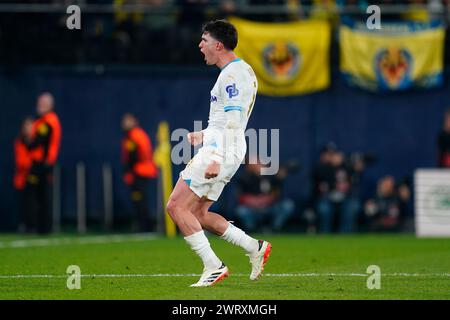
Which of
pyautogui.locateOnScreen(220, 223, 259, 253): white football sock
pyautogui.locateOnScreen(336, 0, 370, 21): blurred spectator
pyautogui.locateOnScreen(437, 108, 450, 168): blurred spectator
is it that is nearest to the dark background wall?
pyautogui.locateOnScreen(437, 108, 450, 168): blurred spectator

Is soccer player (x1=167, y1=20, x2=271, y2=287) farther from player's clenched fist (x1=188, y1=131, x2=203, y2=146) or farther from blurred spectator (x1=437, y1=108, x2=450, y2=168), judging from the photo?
blurred spectator (x1=437, y1=108, x2=450, y2=168)

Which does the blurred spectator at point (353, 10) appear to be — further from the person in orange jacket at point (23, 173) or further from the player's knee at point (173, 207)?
the player's knee at point (173, 207)

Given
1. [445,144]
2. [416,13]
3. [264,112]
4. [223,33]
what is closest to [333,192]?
[264,112]

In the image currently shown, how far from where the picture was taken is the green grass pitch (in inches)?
420

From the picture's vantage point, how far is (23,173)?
81.3ft

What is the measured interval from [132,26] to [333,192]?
580 centimetres

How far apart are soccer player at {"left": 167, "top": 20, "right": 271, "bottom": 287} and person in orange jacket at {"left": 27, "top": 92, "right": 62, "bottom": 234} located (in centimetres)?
1121

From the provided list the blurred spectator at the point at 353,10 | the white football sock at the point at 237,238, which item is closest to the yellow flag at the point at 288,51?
the blurred spectator at the point at 353,10

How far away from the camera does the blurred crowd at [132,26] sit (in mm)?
25016

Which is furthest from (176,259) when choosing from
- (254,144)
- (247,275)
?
(254,144)

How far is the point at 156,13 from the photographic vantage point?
25359mm

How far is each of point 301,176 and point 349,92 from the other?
2.18m
